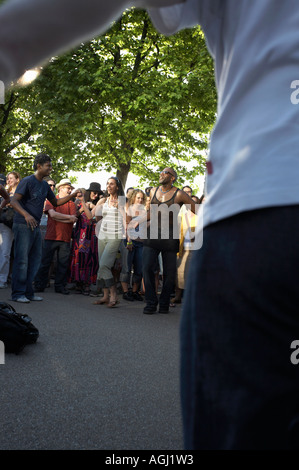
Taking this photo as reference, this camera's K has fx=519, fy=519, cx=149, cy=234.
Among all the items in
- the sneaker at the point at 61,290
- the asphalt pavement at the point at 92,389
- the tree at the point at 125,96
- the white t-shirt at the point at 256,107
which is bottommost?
the asphalt pavement at the point at 92,389

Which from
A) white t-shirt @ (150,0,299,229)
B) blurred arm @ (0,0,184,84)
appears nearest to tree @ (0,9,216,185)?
white t-shirt @ (150,0,299,229)

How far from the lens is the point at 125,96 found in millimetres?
16547

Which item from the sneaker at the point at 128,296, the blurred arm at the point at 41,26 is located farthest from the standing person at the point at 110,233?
the blurred arm at the point at 41,26

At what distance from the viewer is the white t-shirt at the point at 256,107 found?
832 mm

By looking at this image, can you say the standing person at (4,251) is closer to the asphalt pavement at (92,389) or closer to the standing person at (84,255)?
the standing person at (84,255)

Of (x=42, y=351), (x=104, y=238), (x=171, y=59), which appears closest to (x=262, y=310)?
(x=42, y=351)

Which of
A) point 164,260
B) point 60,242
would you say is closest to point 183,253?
point 164,260

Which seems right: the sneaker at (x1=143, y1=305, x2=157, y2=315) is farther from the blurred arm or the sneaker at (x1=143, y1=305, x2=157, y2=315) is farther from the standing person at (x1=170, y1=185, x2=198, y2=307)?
the blurred arm

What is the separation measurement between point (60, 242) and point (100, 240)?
169 cm

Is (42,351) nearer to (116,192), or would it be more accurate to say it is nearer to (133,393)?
(133,393)

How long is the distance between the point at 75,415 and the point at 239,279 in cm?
265

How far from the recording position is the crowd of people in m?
7.40

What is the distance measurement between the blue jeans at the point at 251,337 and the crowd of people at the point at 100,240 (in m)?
6.49

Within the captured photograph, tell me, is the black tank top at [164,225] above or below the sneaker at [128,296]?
above
